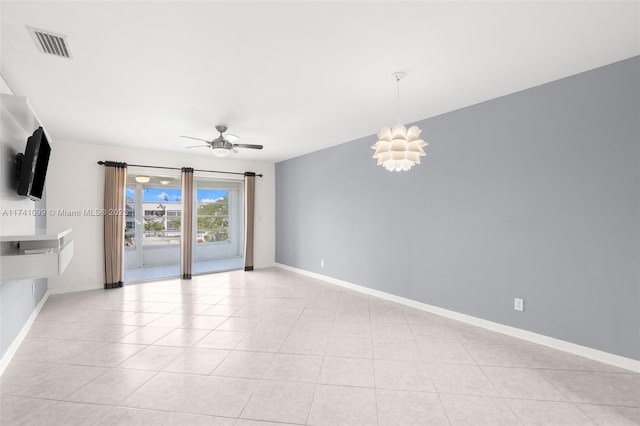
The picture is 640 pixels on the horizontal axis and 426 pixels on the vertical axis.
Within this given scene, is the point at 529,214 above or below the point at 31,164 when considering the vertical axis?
below

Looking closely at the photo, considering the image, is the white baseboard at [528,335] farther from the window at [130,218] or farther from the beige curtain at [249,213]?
the window at [130,218]

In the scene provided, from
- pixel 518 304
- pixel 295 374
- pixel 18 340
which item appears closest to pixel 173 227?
pixel 18 340

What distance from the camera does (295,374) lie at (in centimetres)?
256

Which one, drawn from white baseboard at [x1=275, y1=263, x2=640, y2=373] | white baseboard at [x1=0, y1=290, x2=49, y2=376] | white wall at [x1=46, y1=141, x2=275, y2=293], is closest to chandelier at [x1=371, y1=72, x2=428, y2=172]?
white baseboard at [x1=275, y1=263, x2=640, y2=373]

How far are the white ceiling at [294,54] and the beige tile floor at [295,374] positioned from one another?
8.91ft

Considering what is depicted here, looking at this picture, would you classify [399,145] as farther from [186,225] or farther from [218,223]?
[218,223]

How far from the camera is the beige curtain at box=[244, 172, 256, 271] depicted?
6.97 meters

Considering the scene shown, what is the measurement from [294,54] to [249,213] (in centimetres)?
502

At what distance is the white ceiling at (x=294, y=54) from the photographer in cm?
191

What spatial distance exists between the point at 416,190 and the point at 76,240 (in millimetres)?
5972

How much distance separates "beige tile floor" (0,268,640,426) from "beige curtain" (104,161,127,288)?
1.32 meters

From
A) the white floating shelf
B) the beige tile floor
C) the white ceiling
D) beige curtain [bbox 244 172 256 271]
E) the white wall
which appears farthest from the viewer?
beige curtain [bbox 244 172 256 271]

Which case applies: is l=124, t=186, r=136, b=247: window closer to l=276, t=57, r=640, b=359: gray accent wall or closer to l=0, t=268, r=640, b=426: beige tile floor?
l=0, t=268, r=640, b=426: beige tile floor

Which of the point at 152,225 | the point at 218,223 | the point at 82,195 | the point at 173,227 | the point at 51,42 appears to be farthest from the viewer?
the point at 218,223
